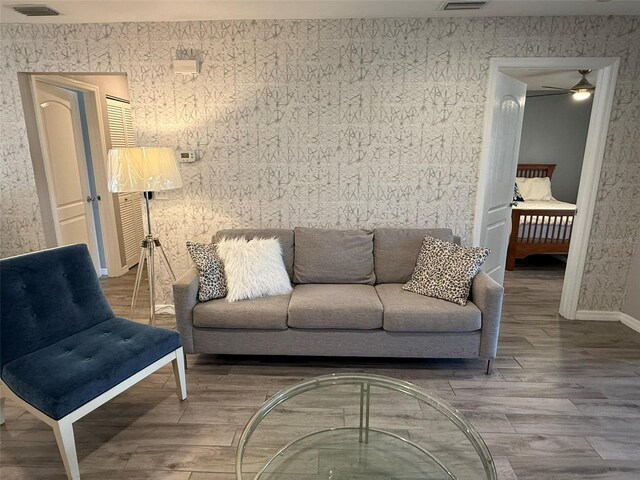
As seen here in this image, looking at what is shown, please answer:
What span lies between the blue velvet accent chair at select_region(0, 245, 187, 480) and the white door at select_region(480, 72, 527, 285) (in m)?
2.68

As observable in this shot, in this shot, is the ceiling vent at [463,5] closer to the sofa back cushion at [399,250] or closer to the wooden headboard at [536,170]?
the sofa back cushion at [399,250]

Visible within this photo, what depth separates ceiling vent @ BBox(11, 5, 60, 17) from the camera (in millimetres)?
2534

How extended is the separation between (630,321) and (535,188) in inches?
113

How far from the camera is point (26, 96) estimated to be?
3.04 metres

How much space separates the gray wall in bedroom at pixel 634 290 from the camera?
304 cm

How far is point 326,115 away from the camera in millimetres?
2955

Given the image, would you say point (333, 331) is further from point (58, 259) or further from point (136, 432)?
point (58, 259)

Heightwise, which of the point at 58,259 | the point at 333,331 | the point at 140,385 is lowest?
the point at 140,385

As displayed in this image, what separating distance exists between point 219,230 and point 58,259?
1.27 meters

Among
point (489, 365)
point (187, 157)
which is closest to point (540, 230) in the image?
point (489, 365)

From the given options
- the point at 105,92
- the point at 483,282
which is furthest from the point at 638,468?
the point at 105,92

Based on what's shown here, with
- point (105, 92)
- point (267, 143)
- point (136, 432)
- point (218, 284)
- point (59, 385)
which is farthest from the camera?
point (105, 92)

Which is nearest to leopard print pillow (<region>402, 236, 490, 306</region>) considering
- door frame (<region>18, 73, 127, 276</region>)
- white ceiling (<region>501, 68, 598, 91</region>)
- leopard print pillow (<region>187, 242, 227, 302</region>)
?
leopard print pillow (<region>187, 242, 227, 302</region>)

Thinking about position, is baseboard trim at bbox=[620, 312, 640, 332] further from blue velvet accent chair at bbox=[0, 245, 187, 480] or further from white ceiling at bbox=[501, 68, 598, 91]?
blue velvet accent chair at bbox=[0, 245, 187, 480]
